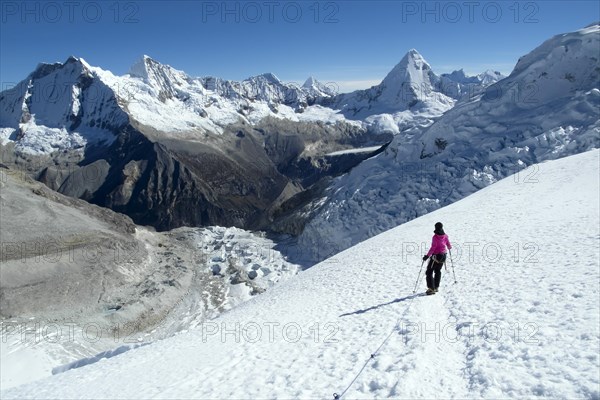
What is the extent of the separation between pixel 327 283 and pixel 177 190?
160978mm

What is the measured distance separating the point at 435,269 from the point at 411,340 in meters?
4.64

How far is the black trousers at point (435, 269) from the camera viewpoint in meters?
14.8

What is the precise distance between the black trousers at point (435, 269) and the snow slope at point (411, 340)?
436 millimetres

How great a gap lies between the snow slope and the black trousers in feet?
1.43

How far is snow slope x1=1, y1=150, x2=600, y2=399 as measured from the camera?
344 inches

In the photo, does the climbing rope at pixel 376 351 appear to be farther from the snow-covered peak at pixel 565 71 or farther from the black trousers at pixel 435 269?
the snow-covered peak at pixel 565 71

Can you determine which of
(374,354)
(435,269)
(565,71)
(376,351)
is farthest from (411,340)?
→ (565,71)

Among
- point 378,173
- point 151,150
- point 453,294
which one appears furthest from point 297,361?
point 151,150
